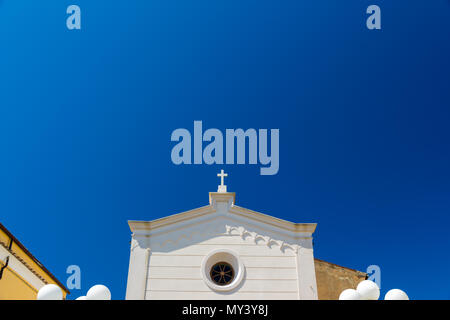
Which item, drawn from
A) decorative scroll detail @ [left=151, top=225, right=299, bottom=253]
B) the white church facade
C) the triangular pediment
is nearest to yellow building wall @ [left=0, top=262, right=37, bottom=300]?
the white church facade

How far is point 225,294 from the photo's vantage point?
40.6 ft

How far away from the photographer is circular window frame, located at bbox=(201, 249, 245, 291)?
12.5 m

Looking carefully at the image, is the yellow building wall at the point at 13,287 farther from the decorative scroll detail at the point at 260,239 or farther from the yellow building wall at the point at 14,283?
the decorative scroll detail at the point at 260,239

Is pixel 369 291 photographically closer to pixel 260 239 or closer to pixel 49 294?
pixel 260 239

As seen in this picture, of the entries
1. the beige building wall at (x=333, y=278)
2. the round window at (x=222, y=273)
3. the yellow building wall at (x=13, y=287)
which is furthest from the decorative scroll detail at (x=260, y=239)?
the yellow building wall at (x=13, y=287)

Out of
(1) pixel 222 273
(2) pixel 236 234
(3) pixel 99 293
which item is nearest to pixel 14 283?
(3) pixel 99 293

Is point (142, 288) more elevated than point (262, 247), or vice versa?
point (262, 247)

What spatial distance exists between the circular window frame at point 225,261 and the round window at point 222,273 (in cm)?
10

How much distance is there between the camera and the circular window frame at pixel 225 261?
12453 mm

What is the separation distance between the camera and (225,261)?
43.1 ft
